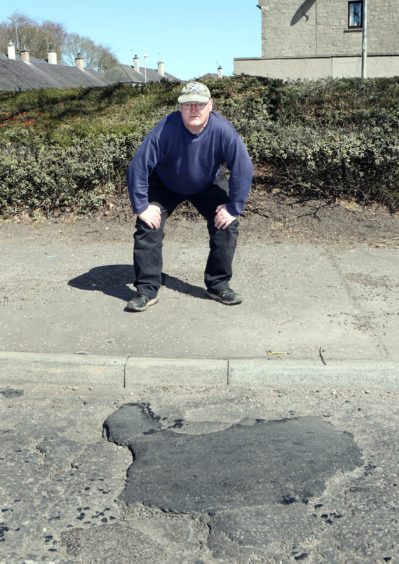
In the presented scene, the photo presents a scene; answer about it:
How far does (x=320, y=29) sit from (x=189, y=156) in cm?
2984

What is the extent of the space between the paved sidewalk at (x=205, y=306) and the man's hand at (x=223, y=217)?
0.76m

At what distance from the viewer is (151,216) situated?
5.13 meters

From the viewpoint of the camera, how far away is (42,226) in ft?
26.7

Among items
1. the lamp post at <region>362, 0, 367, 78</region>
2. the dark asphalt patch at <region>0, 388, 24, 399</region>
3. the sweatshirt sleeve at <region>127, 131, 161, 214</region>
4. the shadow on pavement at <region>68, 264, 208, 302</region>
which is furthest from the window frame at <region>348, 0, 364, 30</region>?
the dark asphalt patch at <region>0, 388, 24, 399</region>

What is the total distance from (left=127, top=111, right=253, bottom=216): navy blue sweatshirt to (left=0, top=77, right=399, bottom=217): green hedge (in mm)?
3246

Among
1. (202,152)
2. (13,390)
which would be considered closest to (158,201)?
(202,152)

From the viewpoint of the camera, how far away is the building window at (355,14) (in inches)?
1220

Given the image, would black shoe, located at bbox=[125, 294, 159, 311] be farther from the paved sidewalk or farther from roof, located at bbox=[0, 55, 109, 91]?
roof, located at bbox=[0, 55, 109, 91]

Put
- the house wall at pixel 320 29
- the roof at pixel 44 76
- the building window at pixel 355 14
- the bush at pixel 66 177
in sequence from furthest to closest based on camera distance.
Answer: the roof at pixel 44 76 → the building window at pixel 355 14 → the house wall at pixel 320 29 → the bush at pixel 66 177

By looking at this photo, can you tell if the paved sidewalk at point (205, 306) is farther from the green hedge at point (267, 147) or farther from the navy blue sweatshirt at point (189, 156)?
the green hedge at point (267, 147)

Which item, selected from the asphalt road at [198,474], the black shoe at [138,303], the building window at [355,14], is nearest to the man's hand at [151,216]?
the black shoe at [138,303]

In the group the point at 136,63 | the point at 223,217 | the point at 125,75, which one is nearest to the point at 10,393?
the point at 223,217

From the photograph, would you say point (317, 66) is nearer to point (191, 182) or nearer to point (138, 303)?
point (191, 182)

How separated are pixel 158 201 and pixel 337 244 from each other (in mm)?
2744
